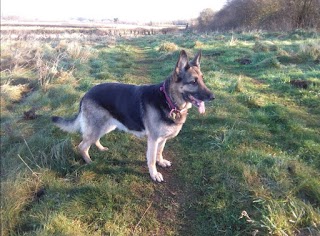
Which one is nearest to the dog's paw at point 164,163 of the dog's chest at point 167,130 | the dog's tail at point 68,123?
the dog's chest at point 167,130


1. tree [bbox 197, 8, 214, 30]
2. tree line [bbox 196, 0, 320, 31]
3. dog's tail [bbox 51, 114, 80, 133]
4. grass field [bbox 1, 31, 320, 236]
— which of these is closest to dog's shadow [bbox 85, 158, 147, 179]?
grass field [bbox 1, 31, 320, 236]

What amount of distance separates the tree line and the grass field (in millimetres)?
19503

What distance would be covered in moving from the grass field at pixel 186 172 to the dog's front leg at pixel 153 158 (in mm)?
119

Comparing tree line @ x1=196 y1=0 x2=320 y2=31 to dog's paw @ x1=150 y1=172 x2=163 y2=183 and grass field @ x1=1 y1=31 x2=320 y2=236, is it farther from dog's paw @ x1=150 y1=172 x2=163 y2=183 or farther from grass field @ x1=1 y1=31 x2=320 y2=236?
dog's paw @ x1=150 y1=172 x2=163 y2=183

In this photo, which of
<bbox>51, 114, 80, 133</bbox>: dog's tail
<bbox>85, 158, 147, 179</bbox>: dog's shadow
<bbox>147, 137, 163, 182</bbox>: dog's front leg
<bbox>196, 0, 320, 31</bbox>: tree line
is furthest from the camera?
<bbox>196, 0, 320, 31</bbox>: tree line

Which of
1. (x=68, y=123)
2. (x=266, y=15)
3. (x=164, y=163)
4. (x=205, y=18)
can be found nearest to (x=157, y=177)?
(x=164, y=163)

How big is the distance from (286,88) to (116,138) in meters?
5.22

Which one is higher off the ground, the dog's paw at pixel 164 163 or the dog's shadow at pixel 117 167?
the dog's paw at pixel 164 163

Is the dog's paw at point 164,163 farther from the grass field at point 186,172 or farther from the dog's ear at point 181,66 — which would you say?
the dog's ear at point 181,66

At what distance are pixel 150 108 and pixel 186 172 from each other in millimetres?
1220

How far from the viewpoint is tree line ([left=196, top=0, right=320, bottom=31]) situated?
24.8 meters

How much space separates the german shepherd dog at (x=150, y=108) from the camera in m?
4.43

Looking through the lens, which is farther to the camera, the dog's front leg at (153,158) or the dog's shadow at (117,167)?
the dog's shadow at (117,167)

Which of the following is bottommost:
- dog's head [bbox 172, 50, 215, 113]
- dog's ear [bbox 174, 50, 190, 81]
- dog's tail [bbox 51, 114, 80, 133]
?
dog's tail [bbox 51, 114, 80, 133]
